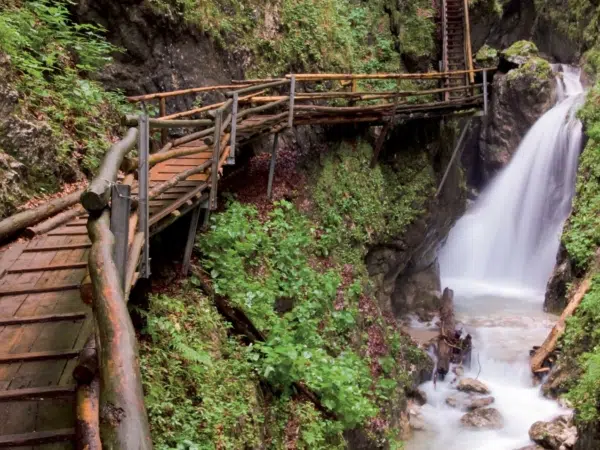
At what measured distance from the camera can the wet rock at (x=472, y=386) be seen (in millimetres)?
12375

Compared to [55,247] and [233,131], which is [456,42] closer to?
[233,131]

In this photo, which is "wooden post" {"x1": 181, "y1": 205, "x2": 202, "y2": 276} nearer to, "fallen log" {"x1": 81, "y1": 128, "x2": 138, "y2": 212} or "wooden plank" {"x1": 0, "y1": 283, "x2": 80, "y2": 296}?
"wooden plank" {"x1": 0, "y1": 283, "x2": 80, "y2": 296}

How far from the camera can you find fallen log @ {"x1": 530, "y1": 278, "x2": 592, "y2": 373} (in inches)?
459

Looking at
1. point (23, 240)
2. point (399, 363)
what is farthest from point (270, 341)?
point (399, 363)

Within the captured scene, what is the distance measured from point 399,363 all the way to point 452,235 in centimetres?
1366

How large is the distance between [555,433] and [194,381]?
837 cm

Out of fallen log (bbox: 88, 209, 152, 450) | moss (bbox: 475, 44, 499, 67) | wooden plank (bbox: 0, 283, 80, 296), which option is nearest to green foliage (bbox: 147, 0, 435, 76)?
moss (bbox: 475, 44, 499, 67)

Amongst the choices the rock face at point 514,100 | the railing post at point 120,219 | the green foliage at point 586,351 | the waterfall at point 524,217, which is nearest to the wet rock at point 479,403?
the green foliage at point 586,351

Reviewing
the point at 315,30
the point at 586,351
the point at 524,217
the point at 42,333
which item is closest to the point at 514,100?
the point at 524,217

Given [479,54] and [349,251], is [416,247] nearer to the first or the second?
[349,251]

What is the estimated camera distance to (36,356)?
2.94 meters

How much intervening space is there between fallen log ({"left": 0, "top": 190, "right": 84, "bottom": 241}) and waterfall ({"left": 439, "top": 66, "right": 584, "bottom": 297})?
18.4 m

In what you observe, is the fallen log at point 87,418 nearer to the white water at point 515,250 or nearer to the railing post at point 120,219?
the railing post at point 120,219

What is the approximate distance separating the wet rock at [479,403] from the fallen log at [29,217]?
10.7 meters
